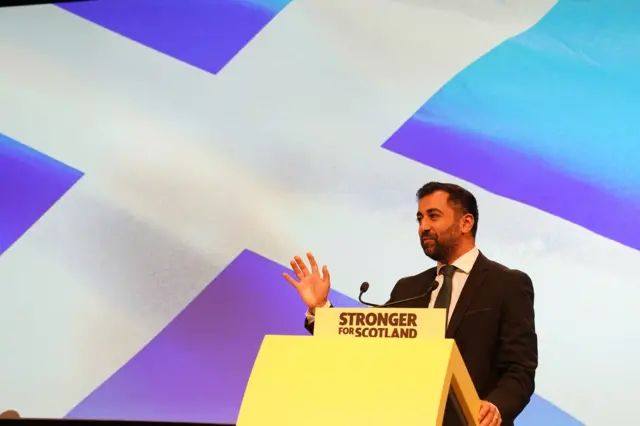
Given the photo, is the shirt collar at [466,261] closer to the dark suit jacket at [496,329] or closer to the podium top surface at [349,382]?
the dark suit jacket at [496,329]

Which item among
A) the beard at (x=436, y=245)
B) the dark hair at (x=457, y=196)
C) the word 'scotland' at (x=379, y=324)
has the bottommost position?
the word 'scotland' at (x=379, y=324)

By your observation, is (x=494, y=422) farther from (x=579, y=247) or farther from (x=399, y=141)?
(x=399, y=141)

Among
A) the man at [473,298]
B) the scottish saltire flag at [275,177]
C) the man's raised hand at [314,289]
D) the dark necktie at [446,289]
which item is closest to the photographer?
the man at [473,298]

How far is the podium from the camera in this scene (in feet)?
5.49

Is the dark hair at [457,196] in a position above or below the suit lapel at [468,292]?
above

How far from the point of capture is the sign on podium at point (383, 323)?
1931 mm

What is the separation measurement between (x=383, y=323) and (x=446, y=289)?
0.75 m

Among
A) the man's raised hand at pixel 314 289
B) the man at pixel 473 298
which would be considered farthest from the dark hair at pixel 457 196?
the man's raised hand at pixel 314 289

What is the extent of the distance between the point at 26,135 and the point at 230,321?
158 centimetres

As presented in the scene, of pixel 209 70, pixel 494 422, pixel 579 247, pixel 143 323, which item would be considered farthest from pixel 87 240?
pixel 494 422

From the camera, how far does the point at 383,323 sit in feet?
6.54

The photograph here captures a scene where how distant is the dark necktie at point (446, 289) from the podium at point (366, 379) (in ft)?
2.31

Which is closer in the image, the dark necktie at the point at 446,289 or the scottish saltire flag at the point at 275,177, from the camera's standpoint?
the dark necktie at the point at 446,289

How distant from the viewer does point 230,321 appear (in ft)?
12.1
